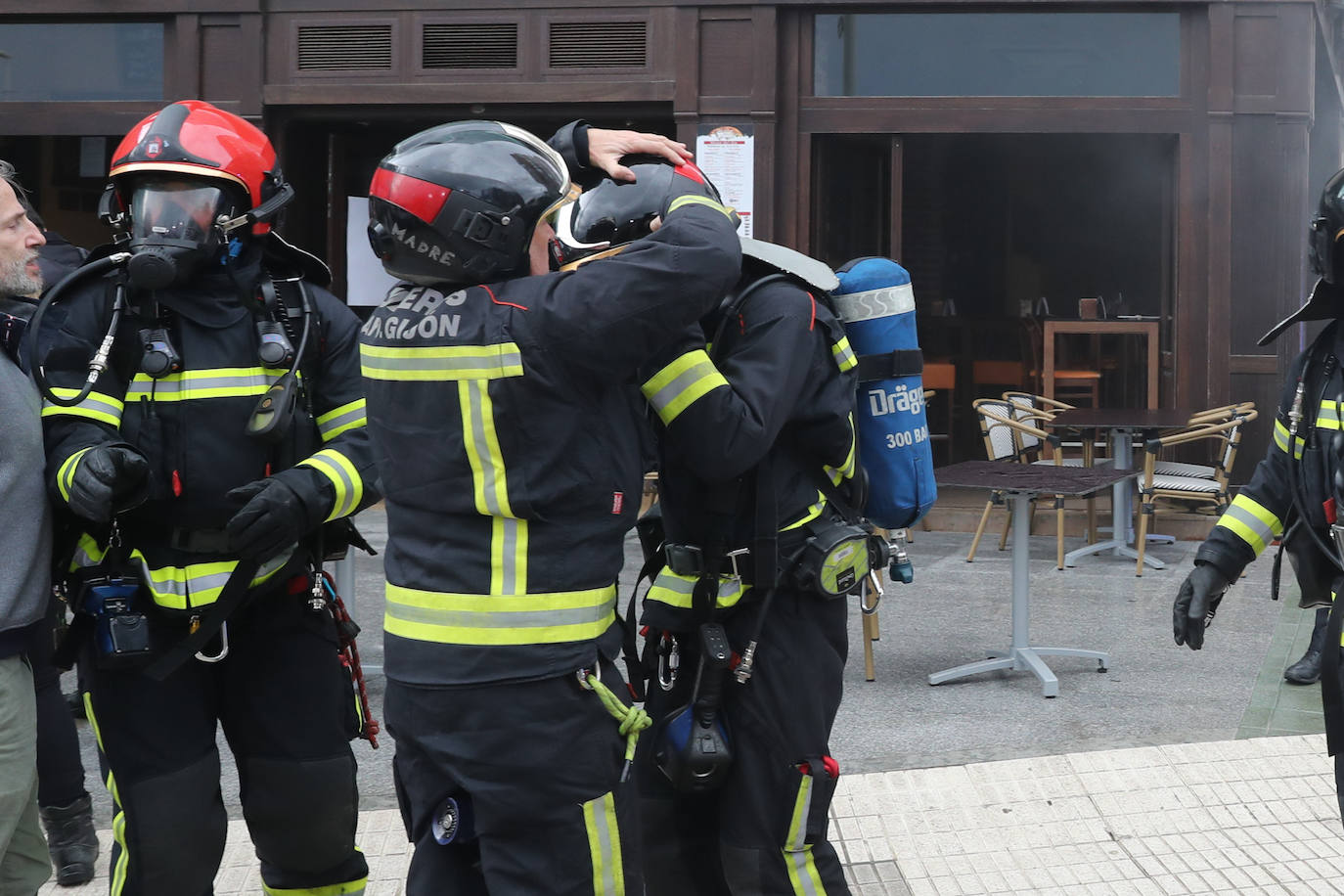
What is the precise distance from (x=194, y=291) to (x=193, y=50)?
774 centimetres

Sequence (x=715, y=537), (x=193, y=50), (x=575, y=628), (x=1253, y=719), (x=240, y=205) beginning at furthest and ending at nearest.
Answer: (x=193, y=50) → (x=1253, y=719) → (x=240, y=205) → (x=715, y=537) → (x=575, y=628)

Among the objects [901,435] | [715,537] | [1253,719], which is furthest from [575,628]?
[1253,719]

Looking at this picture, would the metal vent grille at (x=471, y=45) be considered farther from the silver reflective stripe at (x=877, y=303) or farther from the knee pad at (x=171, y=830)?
the knee pad at (x=171, y=830)

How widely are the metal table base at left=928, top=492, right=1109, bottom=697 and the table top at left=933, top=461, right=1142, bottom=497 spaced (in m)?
0.11

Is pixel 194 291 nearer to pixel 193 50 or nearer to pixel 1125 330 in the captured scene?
pixel 193 50

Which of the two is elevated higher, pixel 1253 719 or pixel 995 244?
pixel 995 244

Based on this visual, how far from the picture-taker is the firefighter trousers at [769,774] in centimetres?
301

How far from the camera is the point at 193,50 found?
10227mm

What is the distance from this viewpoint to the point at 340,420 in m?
3.40

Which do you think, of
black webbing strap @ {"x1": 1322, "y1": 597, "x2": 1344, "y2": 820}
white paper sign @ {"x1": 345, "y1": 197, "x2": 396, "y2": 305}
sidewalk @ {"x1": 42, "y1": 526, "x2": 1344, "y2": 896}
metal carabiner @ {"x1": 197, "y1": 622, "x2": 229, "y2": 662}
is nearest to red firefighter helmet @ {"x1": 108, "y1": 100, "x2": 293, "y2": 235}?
metal carabiner @ {"x1": 197, "y1": 622, "x2": 229, "y2": 662}

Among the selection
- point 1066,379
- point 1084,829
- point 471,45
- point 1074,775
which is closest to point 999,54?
point 1066,379

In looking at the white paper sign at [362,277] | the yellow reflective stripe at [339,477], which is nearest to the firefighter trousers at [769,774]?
the yellow reflective stripe at [339,477]

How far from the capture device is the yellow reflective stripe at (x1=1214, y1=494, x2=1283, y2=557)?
3.40 metres

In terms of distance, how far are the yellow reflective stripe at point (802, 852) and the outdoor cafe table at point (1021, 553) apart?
10.0ft
